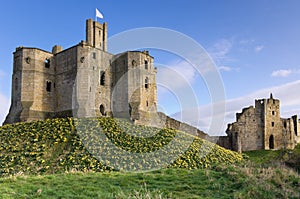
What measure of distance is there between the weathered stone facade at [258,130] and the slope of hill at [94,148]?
13868mm

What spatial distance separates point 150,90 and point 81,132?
14487 millimetres

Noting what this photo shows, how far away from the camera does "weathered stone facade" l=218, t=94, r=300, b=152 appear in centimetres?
4391

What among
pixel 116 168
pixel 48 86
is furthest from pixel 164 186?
pixel 48 86

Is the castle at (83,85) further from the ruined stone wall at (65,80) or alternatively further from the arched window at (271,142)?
the arched window at (271,142)

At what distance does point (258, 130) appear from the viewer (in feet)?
146

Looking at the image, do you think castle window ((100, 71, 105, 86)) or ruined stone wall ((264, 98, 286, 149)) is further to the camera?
ruined stone wall ((264, 98, 286, 149))

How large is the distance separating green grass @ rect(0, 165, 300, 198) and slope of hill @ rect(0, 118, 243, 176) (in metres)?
6.13

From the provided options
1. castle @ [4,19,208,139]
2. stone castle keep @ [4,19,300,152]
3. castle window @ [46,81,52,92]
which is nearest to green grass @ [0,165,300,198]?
stone castle keep @ [4,19,300,152]

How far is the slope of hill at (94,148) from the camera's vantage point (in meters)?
21.0

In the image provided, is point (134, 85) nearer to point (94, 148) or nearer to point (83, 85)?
point (83, 85)

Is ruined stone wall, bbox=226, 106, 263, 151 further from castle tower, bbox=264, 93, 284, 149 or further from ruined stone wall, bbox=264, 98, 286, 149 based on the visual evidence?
ruined stone wall, bbox=264, 98, 286, 149

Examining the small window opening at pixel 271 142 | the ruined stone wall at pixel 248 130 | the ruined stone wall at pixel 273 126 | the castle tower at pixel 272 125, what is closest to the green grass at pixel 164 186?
the ruined stone wall at pixel 248 130

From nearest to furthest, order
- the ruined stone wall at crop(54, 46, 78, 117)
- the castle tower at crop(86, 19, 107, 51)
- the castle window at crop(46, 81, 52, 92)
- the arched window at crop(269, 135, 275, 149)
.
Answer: the ruined stone wall at crop(54, 46, 78, 117) < the castle window at crop(46, 81, 52, 92) < the castle tower at crop(86, 19, 107, 51) < the arched window at crop(269, 135, 275, 149)

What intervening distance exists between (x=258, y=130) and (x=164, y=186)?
115 ft
